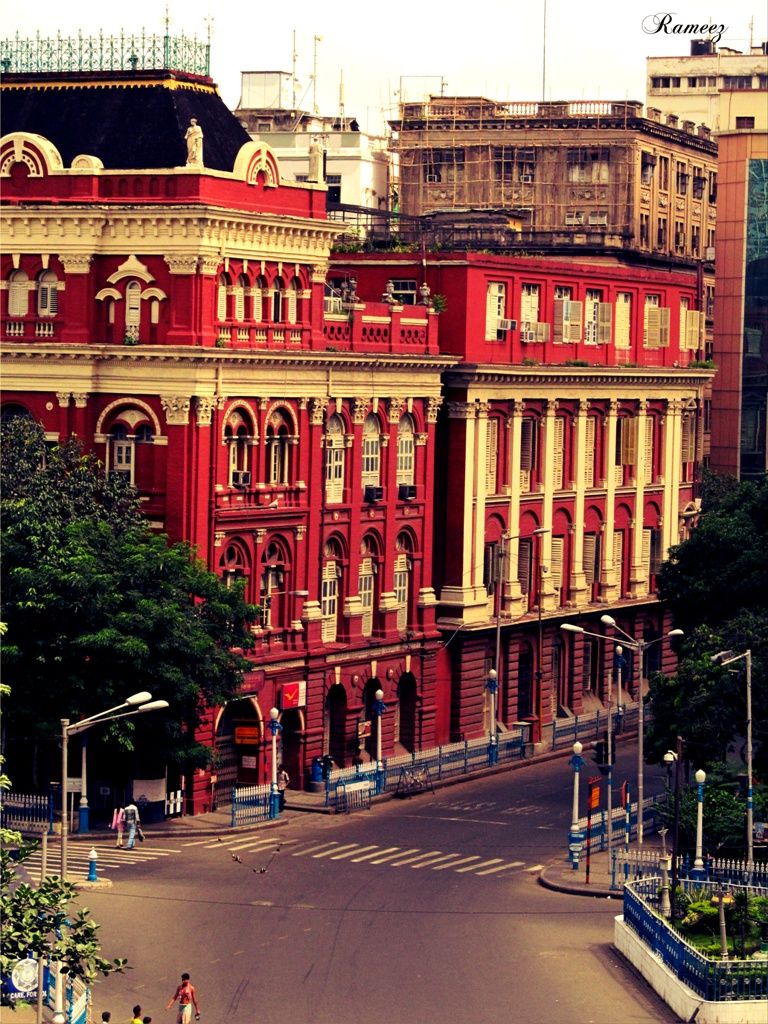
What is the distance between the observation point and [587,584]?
11938 centimetres

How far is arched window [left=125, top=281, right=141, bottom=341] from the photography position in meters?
92.6

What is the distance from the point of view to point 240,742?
3725 inches

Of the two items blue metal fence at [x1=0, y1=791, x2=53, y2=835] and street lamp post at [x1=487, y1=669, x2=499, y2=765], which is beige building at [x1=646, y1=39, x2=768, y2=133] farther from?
blue metal fence at [x1=0, y1=791, x2=53, y2=835]

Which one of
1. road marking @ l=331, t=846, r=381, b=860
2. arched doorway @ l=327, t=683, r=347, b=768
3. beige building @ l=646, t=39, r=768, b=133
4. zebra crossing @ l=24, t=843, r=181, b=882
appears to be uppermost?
beige building @ l=646, t=39, r=768, b=133

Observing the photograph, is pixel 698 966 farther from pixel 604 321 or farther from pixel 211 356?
pixel 604 321

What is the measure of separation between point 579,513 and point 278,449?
970 inches

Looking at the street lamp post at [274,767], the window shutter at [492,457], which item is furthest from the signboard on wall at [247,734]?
the window shutter at [492,457]

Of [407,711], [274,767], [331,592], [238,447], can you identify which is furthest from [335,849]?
[407,711]

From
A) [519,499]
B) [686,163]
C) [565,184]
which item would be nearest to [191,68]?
[519,499]

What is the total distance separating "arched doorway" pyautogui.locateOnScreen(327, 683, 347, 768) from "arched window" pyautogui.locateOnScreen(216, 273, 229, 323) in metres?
14.9

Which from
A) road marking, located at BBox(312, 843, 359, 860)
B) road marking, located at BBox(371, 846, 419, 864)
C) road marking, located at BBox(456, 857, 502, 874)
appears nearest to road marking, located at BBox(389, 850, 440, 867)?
road marking, located at BBox(371, 846, 419, 864)

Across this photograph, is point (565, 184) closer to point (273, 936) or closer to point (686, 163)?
point (686, 163)

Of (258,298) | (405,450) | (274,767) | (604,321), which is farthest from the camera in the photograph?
(604,321)

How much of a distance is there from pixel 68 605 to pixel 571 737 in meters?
32.1
